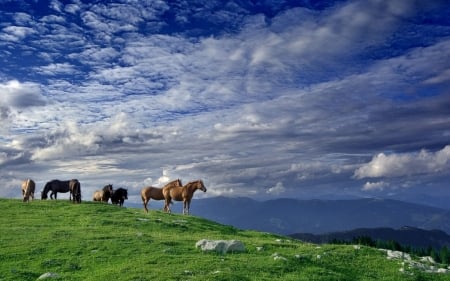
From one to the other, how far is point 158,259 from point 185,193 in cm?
2528

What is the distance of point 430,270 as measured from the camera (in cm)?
2372

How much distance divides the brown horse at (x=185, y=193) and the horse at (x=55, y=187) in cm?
1202

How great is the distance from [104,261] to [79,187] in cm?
2775

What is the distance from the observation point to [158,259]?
22.7 m

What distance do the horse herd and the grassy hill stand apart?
13920 mm

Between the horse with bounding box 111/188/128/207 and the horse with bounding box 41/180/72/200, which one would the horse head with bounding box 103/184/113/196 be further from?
the horse with bounding box 41/180/72/200

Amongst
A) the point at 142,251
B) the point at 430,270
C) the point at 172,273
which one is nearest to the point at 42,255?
the point at 142,251

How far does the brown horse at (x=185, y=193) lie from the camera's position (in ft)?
157

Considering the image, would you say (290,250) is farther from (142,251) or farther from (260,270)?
(142,251)

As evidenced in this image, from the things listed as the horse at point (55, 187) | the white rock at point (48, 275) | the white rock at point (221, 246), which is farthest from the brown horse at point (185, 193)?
the white rock at point (48, 275)

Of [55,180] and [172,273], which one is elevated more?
[55,180]

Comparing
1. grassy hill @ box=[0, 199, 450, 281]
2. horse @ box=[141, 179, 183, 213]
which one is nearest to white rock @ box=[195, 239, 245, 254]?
grassy hill @ box=[0, 199, 450, 281]

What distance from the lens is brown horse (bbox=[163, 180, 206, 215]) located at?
157ft

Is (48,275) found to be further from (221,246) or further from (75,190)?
(75,190)
